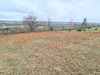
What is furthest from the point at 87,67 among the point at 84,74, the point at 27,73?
the point at 27,73

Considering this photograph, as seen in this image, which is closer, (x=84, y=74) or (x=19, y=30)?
(x=84, y=74)

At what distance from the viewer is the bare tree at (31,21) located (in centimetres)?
1741

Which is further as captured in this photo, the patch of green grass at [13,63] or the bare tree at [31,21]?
the bare tree at [31,21]

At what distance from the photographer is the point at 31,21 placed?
17.6 metres

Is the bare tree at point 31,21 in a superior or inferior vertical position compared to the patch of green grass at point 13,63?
superior

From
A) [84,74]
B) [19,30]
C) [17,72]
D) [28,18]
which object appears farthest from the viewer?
[28,18]

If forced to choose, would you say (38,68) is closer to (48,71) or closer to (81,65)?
(48,71)

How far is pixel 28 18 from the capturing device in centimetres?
1733

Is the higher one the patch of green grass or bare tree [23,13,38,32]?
bare tree [23,13,38,32]

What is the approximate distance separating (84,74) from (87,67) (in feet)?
1.27

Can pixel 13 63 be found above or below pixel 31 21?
below

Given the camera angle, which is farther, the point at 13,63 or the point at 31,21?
the point at 31,21

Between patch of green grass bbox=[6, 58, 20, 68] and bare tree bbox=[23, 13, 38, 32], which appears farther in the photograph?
bare tree bbox=[23, 13, 38, 32]

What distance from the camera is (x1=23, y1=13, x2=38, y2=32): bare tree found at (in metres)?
17.4
